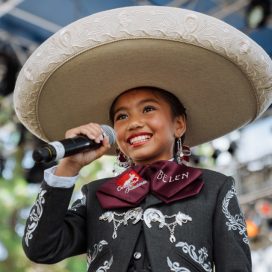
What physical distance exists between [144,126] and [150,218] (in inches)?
12.4

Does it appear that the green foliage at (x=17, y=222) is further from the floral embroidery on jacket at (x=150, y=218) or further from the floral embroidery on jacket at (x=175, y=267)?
the floral embroidery on jacket at (x=175, y=267)

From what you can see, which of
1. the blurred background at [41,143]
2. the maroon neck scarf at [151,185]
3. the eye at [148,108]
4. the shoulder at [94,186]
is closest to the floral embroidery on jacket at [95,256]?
the maroon neck scarf at [151,185]

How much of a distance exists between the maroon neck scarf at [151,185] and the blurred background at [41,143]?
13.7 feet

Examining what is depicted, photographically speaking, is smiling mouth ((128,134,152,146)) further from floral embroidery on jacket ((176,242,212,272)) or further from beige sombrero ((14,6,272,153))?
floral embroidery on jacket ((176,242,212,272))

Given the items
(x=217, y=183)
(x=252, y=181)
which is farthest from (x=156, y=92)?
(x=252, y=181)

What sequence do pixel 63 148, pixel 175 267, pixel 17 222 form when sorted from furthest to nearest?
pixel 17 222 → pixel 175 267 → pixel 63 148


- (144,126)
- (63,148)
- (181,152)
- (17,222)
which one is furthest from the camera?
(17,222)

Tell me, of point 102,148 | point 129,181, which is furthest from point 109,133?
point 129,181

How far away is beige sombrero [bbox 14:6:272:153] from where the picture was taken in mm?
2246

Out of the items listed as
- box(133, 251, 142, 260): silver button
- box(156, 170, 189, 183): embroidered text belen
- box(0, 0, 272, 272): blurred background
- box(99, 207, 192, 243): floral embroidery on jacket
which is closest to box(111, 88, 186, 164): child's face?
box(156, 170, 189, 183): embroidered text belen

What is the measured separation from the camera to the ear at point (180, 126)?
2.49 meters

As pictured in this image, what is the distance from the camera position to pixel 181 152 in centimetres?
247

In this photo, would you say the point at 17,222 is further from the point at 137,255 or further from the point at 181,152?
the point at 137,255

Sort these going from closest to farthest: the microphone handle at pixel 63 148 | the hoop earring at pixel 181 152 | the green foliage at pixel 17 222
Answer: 1. the microphone handle at pixel 63 148
2. the hoop earring at pixel 181 152
3. the green foliage at pixel 17 222
